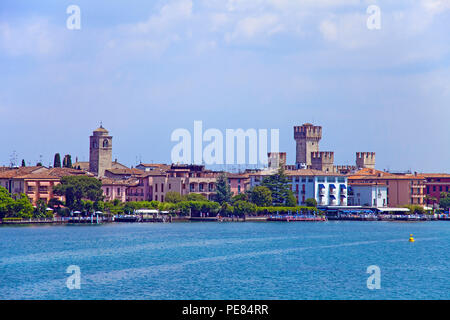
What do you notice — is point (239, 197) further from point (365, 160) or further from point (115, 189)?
point (365, 160)

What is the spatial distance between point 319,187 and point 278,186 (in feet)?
16.8

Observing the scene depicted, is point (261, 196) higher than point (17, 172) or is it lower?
lower

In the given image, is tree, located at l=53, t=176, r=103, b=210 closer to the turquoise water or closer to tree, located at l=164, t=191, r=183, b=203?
tree, located at l=164, t=191, r=183, b=203

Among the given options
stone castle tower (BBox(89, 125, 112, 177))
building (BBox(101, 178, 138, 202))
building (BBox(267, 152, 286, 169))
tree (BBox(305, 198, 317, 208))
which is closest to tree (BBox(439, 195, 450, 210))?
tree (BBox(305, 198, 317, 208))

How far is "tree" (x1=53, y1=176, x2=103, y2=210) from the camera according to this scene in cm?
8225

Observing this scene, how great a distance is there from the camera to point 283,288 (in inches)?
1406

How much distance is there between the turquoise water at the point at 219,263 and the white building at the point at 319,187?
85.4 ft

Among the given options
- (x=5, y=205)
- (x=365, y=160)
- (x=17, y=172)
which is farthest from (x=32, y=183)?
(x=365, y=160)

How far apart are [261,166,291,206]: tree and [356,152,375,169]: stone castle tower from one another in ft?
78.4

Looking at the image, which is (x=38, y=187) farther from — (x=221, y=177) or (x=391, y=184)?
(x=391, y=184)

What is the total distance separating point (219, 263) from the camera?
147 ft

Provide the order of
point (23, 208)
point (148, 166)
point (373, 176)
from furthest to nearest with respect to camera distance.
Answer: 1. point (148, 166)
2. point (373, 176)
3. point (23, 208)

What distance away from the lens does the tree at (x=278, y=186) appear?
95250 millimetres

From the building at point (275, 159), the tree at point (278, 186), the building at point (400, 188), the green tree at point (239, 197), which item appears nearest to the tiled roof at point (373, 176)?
the building at point (400, 188)
